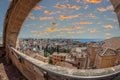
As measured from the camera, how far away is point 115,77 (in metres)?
1.87

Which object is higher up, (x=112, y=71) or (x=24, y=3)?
(x=24, y=3)

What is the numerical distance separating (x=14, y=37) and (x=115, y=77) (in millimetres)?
3893

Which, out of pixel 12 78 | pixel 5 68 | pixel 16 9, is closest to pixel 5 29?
pixel 16 9

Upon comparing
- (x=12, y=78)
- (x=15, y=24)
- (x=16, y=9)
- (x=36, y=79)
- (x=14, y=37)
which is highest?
→ (x=16, y=9)

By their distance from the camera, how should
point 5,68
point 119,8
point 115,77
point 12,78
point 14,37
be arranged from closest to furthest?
1. point 115,77
2. point 119,8
3. point 12,78
4. point 5,68
5. point 14,37

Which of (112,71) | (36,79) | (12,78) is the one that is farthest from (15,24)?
(112,71)

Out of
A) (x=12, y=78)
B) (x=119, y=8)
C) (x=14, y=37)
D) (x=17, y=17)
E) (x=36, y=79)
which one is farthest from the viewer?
(x=14, y=37)

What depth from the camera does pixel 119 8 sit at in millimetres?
2318

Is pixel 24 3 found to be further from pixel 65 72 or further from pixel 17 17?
pixel 65 72

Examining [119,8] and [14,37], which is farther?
[14,37]

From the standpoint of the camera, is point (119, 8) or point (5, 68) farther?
point (5, 68)

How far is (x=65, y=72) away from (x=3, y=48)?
3804 mm

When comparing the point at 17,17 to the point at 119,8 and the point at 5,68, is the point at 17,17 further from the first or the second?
the point at 119,8

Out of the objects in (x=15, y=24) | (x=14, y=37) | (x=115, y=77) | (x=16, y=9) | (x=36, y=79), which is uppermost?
(x=16, y=9)
